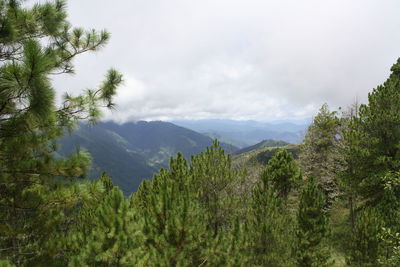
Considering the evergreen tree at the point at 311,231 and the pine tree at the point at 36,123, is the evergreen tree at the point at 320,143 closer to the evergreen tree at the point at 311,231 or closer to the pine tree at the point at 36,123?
the evergreen tree at the point at 311,231

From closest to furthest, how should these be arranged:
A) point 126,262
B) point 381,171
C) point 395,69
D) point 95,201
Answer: point 126,262 → point 95,201 → point 381,171 → point 395,69

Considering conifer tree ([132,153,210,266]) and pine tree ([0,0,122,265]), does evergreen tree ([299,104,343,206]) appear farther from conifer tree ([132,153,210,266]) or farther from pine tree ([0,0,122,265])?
pine tree ([0,0,122,265])

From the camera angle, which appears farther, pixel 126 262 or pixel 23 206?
pixel 23 206

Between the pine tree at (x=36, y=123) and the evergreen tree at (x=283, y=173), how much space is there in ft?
68.8

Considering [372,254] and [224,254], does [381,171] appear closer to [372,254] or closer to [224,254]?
[372,254]

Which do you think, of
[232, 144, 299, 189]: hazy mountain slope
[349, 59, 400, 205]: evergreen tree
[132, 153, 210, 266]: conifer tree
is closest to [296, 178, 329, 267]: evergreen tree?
[232, 144, 299, 189]: hazy mountain slope

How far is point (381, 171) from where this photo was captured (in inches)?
661

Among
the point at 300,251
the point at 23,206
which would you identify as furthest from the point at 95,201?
the point at 300,251

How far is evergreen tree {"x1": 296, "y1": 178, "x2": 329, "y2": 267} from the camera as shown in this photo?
13.5m

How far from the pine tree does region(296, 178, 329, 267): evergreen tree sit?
13069 millimetres

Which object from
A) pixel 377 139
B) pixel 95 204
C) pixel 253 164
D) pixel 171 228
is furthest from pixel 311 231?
pixel 253 164

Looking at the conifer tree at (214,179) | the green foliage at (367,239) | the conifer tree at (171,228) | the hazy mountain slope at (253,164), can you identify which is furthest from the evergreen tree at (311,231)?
the conifer tree at (171,228)

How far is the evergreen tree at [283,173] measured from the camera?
24.0 meters

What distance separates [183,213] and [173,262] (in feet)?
5.37
